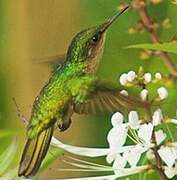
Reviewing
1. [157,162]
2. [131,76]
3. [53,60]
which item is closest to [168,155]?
[157,162]

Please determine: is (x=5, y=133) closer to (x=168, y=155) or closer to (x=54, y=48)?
(x=54, y=48)

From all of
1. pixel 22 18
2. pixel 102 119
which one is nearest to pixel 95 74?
pixel 102 119

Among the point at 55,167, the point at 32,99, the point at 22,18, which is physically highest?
the point at 22,18

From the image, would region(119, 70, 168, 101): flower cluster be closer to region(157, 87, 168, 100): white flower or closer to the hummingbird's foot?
region(157, 87, 168, 100): white flower

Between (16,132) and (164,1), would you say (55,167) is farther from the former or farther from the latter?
(164,1)

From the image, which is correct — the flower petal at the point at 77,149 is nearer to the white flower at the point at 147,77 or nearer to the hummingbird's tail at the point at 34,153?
the hummingbird's tail at the point at 34,153

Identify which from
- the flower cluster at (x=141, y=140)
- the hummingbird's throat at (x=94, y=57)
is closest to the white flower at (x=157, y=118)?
the flower cluster at (x=141, y=140)

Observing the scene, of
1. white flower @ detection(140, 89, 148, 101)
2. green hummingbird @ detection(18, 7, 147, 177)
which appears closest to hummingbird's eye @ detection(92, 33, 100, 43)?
green hummingbird @ detection(18, 7, 147, 177)

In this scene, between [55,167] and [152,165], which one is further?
[55,167]
